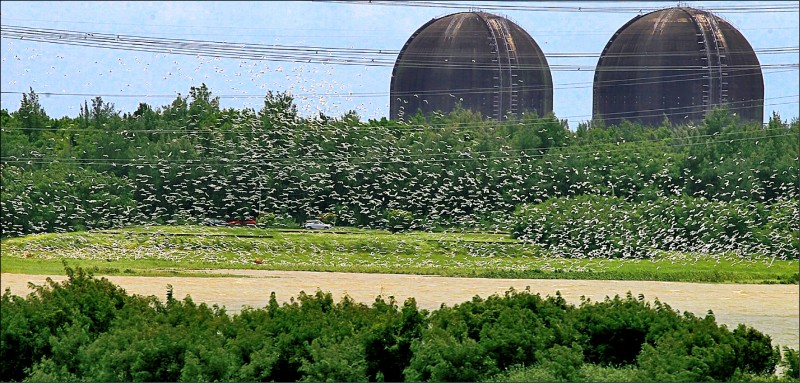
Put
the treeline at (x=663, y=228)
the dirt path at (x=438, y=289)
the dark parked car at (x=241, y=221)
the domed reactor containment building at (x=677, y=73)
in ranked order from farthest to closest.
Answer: the domed reactor containment building at (x=677, y=73) < the dark parked car at (x=241, y=221) < the treeline at (x=663, y=228) < the dirt path at (x=438, y=289)

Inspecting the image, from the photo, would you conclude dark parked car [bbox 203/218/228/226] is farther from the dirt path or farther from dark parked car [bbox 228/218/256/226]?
the dirt path

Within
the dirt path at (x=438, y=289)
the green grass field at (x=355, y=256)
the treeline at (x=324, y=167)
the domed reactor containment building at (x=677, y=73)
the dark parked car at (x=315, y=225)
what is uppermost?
the domed reactor containment building at (x=677, y=73)

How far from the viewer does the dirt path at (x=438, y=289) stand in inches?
695

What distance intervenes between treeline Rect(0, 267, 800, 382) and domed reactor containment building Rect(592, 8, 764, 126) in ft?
76.3

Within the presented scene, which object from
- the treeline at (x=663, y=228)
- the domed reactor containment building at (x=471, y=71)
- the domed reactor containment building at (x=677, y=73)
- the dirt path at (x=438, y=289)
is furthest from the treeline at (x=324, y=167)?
the domed reactor containment building at (x=677, y=73)

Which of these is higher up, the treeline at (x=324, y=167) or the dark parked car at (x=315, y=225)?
the treeline at (x=324, y=167)

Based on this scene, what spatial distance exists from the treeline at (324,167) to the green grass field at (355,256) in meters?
0.42

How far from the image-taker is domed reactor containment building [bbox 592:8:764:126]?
33594mm

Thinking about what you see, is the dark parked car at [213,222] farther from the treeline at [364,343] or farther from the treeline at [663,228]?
the treeline at [364,343]

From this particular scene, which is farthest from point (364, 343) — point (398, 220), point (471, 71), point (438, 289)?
point (471, 71)

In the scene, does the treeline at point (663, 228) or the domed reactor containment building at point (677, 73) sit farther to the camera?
the domed reactor containment building at point (677, 73)

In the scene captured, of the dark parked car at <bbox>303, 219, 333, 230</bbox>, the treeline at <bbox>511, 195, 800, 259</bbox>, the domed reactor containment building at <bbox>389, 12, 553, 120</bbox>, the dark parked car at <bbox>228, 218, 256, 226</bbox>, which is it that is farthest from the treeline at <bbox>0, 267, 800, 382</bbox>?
the domed reactor containment building at <bbox>389, 12, 553, 120</bbox>

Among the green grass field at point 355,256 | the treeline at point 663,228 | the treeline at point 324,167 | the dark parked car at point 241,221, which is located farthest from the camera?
the dark parked car at point 241,221

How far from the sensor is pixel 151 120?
27.3 m
